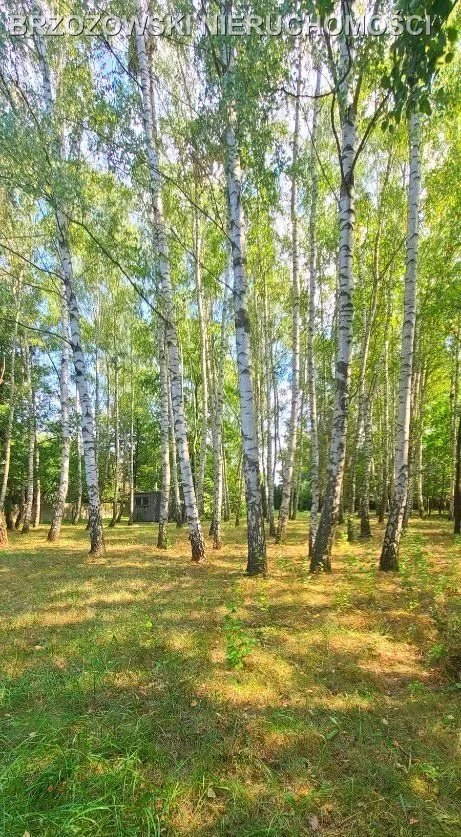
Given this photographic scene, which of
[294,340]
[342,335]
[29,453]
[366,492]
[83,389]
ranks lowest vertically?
[366,492]

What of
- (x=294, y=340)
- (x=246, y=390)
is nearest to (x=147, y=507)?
(x=294, y=340)

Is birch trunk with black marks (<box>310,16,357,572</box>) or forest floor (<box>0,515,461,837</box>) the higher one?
birch trunk with black marks (<box>310,16,357,572</box>)

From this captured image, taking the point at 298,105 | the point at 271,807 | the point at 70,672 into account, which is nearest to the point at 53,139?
the point at 298,105

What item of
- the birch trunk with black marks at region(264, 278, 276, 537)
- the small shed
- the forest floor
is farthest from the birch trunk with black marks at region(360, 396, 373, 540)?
the small shed

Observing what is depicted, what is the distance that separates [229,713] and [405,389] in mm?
5919

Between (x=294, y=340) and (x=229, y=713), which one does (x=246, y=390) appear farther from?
(x=229, y=713)

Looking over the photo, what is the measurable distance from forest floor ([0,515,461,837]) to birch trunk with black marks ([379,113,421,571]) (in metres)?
1.02

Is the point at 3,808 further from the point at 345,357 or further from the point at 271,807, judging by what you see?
the point at 345,357

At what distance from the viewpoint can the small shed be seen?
24.9 m

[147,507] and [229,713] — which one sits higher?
[229,713]

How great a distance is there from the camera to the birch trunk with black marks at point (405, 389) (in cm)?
677

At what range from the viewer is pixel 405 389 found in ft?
22.8

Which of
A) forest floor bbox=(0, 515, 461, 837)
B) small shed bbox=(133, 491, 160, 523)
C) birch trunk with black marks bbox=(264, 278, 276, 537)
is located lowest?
small shed bbox=(133, 491, 160, 523)

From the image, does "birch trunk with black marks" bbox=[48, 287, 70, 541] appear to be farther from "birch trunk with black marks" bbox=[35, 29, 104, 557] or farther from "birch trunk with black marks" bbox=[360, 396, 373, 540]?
"birch trunk with black marks" bbox=[360, 396, 373, 540]
